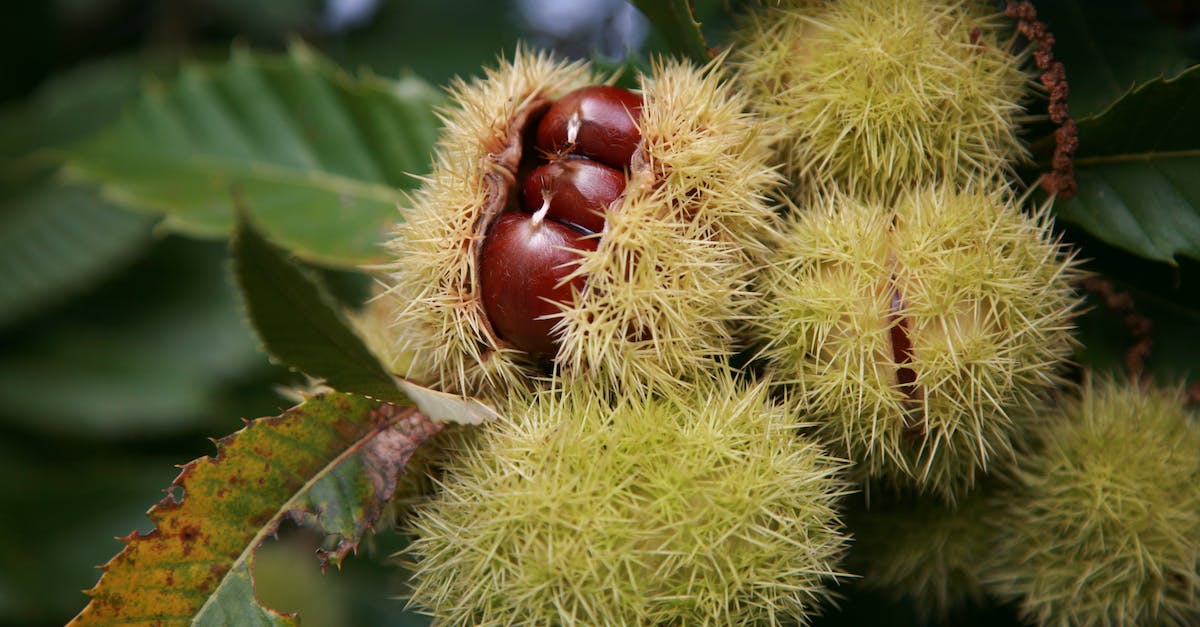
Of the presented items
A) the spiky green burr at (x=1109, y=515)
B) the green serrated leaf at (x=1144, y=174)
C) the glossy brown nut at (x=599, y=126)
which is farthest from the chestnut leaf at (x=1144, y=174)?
the glossy brown nut at (x=599, y=126)

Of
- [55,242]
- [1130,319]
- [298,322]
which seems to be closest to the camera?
[298,322]

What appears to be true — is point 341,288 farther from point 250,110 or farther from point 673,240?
point 673,240

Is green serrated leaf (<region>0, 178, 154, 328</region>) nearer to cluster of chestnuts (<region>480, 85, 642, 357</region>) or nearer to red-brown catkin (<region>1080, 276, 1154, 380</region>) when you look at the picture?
cluster of chestnuts (<region>480, 85, 642, 357</region>)

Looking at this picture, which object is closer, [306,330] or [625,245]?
[306,330]

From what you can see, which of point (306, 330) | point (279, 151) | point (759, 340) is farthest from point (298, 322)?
point (279, 151)

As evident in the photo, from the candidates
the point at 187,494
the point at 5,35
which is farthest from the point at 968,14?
the point at 5,35

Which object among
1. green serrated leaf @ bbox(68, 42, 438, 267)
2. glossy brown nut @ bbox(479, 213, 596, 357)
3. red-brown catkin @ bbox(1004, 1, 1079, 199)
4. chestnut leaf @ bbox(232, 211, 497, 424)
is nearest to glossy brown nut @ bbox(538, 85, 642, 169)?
glossy brown nut @ bbox(479, 213, 596, 357)

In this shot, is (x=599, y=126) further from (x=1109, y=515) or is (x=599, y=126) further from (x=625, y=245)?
(x=1109, y=515)
